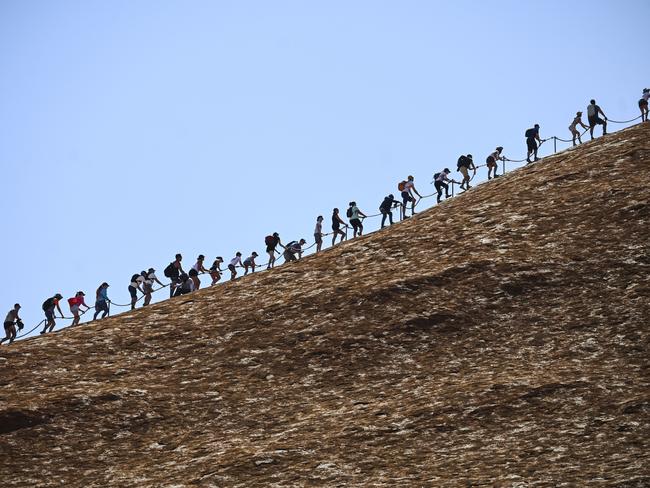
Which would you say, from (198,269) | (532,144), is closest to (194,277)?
(198,269)

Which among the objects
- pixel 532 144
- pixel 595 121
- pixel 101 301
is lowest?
pixel 101 301

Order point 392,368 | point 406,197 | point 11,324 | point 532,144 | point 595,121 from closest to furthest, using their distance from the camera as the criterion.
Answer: point 392,368 < point 11,324 < point 406,197 < point 595,121 < point 532,144

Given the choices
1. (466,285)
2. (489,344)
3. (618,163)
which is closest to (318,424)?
(489,344)

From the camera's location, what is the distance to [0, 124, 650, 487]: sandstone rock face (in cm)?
2700

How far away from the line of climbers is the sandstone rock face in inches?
103

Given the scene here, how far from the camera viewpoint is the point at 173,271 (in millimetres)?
46781

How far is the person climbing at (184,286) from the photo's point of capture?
45.9 metres

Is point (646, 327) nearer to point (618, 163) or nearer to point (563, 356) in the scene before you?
point (563, 356)

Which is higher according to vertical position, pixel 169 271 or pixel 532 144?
pixel 532 144

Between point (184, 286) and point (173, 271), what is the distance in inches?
51.8

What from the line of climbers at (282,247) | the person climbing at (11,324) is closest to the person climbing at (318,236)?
the line of climbers at (282,247)

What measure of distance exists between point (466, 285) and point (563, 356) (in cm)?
659

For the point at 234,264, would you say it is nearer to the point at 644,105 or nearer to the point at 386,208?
the point at 386,208

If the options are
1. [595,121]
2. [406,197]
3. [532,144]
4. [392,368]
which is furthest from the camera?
[532,144]
